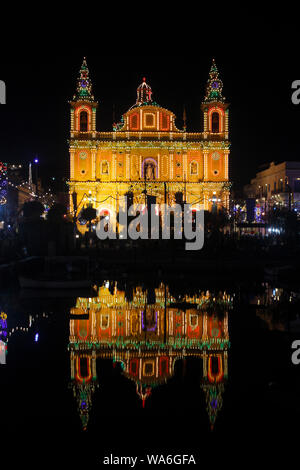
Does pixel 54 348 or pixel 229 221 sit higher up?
pixel 229 221

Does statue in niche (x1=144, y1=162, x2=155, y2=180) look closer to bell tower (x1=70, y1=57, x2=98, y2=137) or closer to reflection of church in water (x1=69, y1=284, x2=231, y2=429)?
bell tower (x1=70, y1=57, x2=98, y2=137)

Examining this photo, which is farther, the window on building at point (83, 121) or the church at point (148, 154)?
the window on building at point (83, 121)

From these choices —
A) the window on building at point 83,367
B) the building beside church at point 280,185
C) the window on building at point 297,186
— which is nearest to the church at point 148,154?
the building beside church at point 280,185

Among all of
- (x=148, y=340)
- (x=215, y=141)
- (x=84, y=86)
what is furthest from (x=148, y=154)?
(x=148, y=340)

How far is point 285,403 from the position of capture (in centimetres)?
864

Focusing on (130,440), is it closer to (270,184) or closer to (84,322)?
(84,322)

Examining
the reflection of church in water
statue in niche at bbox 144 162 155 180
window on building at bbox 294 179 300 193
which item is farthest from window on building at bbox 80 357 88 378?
window on building at bbox 294 179 300 193

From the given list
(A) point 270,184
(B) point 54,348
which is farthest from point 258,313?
(A) point 270,184

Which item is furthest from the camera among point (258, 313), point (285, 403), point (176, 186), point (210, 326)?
point (176, 186)

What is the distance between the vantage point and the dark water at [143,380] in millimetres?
7559

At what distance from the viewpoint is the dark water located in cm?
756

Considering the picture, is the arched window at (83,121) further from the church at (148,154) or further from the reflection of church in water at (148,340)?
the reflection of church in water at (148,340)
